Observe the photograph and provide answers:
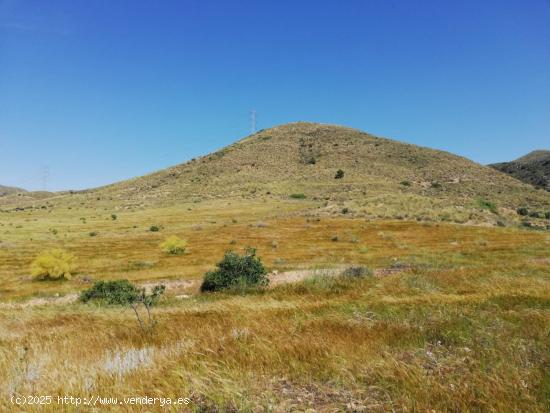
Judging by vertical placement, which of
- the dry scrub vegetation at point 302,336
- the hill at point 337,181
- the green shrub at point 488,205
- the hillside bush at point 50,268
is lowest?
the hillside bush at point 50,268

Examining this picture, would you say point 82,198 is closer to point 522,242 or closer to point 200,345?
point 522,242

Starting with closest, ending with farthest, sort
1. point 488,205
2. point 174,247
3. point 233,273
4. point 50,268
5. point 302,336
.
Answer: point 302,336 < point 233,273 < point 50,268 < point 174,247 < point 488,205

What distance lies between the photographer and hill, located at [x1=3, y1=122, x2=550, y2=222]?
7300 cm

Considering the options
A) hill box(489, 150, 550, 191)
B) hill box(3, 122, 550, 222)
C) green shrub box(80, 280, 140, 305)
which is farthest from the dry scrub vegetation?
hill box(489, 150, 550, 191)

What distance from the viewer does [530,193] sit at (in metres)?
86.4

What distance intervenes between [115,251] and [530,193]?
8813 centimetres

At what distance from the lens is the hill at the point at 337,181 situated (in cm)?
7300

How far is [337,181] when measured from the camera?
107 meters

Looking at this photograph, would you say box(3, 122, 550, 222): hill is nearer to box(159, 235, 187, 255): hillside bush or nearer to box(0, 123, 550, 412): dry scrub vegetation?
box(159, 235, 187, 255): hillside bush

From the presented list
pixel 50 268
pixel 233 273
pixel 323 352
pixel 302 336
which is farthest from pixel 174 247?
pixel 323 352

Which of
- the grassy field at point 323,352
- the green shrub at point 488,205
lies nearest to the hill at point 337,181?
the green shrub at point 488,205

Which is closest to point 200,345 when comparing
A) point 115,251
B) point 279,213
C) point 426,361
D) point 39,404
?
point 39,404

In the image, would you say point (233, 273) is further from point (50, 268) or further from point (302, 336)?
point (50, 268)

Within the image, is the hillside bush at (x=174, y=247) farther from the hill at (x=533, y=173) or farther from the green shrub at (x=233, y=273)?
the hill at (x=533, y=173)
